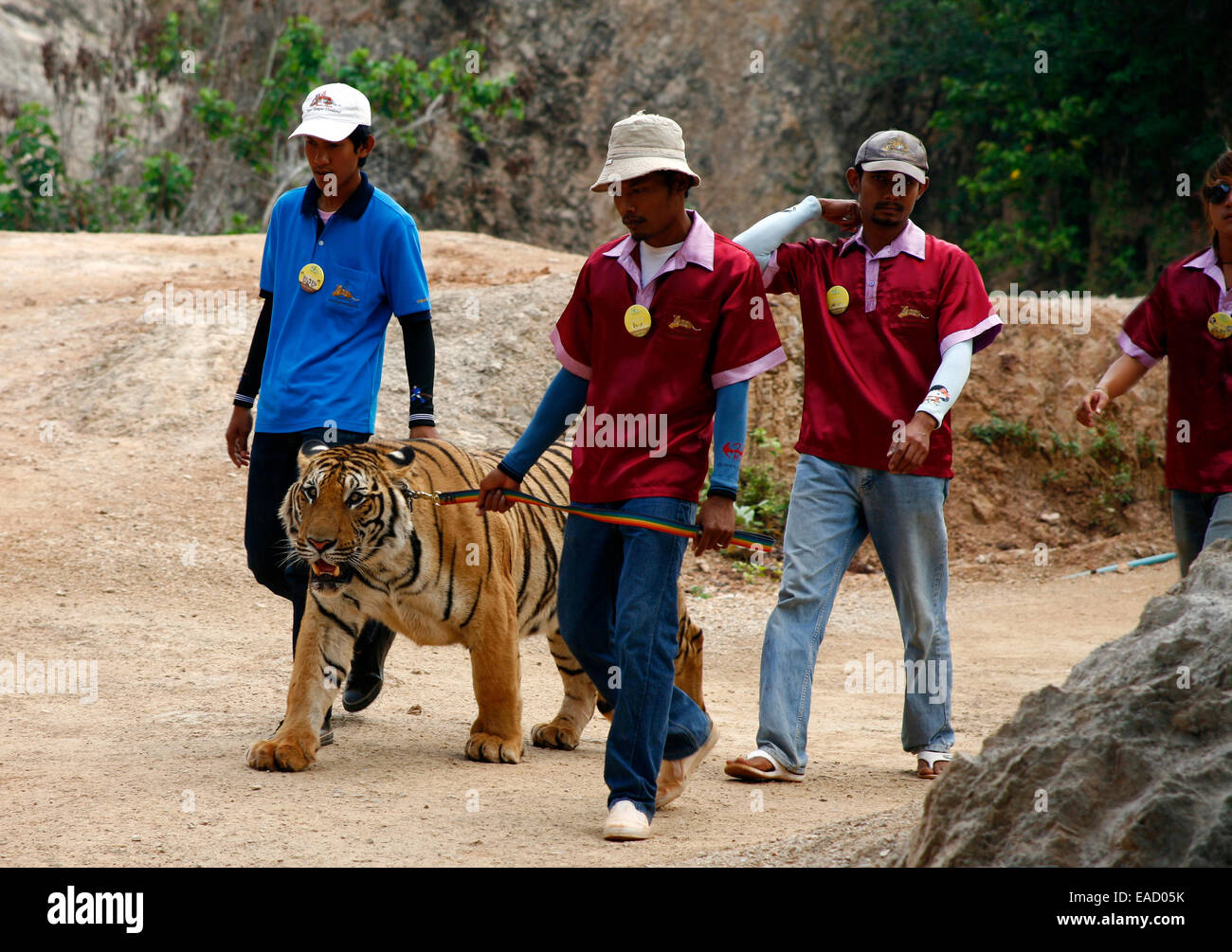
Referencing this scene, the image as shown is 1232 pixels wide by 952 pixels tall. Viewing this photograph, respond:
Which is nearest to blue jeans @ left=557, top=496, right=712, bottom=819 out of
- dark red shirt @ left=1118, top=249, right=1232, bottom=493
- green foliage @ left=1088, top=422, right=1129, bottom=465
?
dark red shirt @ left=1118, top=249, right=1232, bottom=493

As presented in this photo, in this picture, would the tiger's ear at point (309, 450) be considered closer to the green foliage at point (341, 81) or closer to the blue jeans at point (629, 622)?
the blue jeans at point (629, 622)

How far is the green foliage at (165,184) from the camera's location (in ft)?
58.0

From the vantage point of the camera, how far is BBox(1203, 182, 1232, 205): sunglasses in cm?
468

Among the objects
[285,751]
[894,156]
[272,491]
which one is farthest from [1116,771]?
[272,491]

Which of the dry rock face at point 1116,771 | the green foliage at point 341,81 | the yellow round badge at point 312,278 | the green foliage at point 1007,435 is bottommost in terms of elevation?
the dry rock face at point 1116,771

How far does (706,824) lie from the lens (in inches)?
164

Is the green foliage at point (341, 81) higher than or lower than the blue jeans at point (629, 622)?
higher

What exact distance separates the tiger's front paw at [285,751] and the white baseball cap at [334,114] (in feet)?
6.96

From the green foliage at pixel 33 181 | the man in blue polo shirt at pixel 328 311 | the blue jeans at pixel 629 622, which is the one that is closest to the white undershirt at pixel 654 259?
the blue jeans at pixel 629 622

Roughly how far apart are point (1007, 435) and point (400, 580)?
7.96m

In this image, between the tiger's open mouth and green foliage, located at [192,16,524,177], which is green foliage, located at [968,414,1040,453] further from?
green foliage, located at [192,16,524,177]

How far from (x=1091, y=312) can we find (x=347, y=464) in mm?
9178

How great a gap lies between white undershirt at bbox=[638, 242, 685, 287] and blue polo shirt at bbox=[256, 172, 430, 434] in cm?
130

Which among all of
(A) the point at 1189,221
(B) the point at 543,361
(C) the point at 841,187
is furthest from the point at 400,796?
(C) the point at 841,187
